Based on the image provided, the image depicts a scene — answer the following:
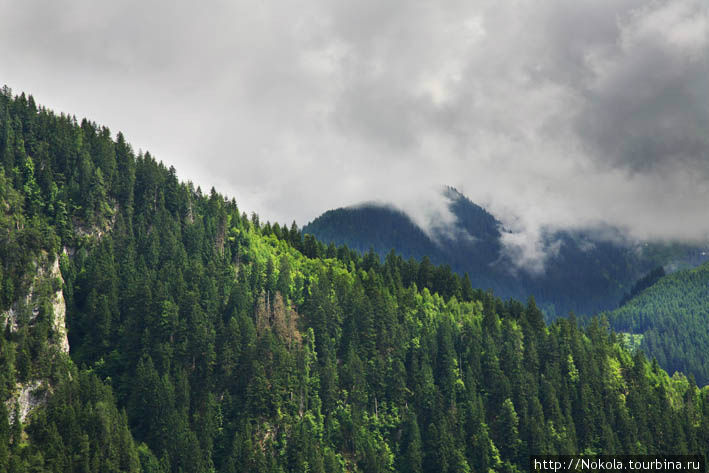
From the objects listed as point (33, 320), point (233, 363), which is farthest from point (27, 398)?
point (233, 363)

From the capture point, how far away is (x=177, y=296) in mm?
167750

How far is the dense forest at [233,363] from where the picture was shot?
5463 inches

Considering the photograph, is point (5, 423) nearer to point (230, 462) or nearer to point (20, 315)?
point (20, 315)

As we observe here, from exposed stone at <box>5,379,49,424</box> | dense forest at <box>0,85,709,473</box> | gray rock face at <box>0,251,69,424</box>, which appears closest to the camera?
exposed stone at <box>5,379,49,424</box>

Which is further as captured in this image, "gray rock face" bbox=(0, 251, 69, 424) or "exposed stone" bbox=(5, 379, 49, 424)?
"gray rock face" bbox=(0, 251, 69, 424)

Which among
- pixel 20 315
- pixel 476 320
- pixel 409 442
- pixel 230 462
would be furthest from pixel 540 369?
pixel 20 315

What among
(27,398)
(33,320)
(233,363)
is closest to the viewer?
(27,398)

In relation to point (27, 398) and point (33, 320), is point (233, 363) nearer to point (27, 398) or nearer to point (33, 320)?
point (33, 320)

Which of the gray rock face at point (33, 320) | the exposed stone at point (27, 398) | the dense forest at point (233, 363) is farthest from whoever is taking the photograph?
the dense forest at point (233, 363)

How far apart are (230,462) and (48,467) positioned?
112ft

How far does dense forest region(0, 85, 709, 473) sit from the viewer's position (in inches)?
5463

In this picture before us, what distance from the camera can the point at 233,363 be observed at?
6339 inches

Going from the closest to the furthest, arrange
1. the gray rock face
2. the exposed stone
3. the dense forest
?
the exposed stone → the gray rock face → the dense forest

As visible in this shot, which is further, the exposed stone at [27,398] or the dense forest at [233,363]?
the dense forest at [233,363]
